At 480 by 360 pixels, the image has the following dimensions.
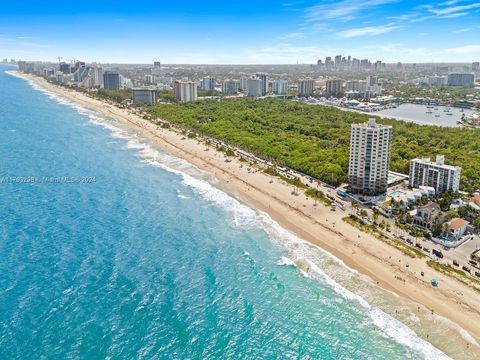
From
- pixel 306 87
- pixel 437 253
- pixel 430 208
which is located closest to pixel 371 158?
pixel 430 208

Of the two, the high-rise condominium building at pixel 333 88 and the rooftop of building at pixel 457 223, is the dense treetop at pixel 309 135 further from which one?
the high-rise condominium building at pixel 333 88

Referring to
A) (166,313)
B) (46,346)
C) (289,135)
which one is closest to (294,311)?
(166,313)

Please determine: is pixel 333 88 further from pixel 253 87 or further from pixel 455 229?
pixel 455 229

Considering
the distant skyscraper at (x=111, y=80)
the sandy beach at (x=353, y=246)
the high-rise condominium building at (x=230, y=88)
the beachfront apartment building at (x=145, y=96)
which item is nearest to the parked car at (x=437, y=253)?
the sandy beach at (x=353, y=246)

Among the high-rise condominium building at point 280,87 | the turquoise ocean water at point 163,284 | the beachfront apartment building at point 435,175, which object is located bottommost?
the turquoise ocean water at point 163,284

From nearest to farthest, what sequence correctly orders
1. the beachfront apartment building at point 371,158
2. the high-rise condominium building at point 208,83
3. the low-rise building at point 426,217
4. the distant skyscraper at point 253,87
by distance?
1. the low-rise building at point 426,217
2. the beachfront apartment building at point 371,158
3. the distant skyscraper at point 253,87
4. the high-rise condominium building at point 208,83

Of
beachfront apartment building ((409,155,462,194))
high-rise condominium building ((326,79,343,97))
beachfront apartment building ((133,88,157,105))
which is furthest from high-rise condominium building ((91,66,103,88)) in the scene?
beachfront apartment building ((409,155,462,194))

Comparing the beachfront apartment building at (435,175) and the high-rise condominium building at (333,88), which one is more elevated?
the high-rise condominium building at (333,88)
